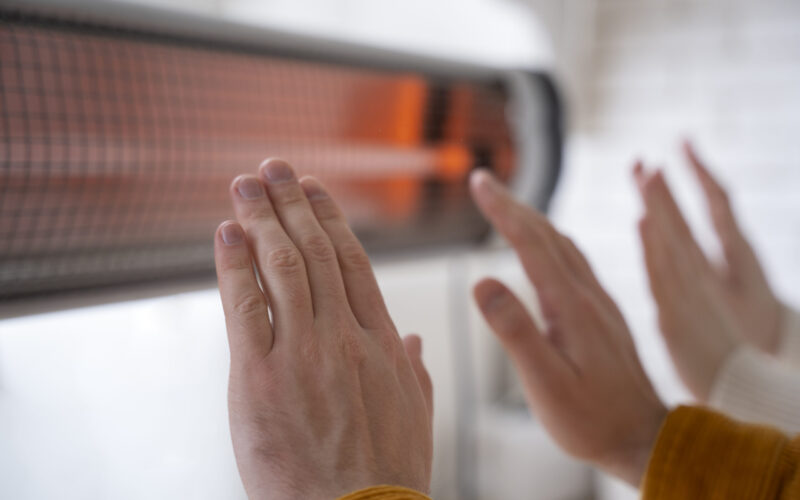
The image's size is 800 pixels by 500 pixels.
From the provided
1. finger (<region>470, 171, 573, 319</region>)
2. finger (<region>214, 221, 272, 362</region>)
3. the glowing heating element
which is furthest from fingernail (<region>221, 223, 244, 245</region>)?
finger (<region>470, 171, 573, 319</region>)

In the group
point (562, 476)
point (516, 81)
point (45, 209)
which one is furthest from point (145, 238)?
point (562, 476)

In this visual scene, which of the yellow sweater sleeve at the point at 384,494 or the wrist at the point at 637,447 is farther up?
the yellow sweater sleeve at the point at 384,494

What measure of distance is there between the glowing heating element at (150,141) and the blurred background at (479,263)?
0.03 ft

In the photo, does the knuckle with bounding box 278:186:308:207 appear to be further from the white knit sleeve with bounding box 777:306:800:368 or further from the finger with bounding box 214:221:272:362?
the white knit sleeve with bounding box 777:306:800:368

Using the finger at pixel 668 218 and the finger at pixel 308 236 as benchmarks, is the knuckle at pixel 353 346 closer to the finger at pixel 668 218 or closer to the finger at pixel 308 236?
the finger at pixel 308 236

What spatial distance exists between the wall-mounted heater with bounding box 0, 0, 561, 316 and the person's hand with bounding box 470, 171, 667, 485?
0.11m

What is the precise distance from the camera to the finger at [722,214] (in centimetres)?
87

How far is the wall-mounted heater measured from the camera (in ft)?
1.26

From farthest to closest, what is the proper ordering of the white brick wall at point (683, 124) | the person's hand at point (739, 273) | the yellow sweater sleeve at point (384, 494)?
1. the white brick wall at point (683, 124)
2. the person's hand at point (739, 273)
3. the yellow sweater sleeve at point (384, 494)

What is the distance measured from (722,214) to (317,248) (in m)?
0.69

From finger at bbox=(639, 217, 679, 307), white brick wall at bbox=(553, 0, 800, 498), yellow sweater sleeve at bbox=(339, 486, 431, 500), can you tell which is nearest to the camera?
yellow sweater sleeve at bbox=(339, 486, 431, 500)

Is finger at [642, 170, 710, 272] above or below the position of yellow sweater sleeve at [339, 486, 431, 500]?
above

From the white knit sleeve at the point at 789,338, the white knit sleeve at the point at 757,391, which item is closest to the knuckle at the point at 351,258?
the white knit sleeve at the point at 757,391

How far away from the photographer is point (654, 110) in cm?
193
